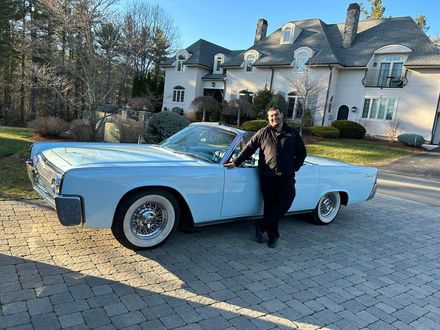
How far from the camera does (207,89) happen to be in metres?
35.0

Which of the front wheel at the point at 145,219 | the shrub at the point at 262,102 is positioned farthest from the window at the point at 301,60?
the front wheel at the point at 145,219

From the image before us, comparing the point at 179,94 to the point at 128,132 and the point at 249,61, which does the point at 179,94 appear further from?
the point at 128,132

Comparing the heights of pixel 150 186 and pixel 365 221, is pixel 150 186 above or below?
above

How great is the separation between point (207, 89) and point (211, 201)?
3204 cm

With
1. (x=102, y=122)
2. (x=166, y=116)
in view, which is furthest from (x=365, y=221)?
(x=102, y=122)

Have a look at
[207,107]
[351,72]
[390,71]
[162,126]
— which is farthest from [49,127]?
[390,71]

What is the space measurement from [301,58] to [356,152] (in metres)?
12.6

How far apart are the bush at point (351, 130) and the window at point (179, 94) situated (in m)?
17.5

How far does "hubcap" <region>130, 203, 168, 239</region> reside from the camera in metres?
3.74

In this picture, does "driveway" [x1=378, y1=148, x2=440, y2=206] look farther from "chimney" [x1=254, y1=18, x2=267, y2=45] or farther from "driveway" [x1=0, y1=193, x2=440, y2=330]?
"chimney" [x1=254, y1=18, x2=267, y2=45]

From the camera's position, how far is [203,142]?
16.1 feet

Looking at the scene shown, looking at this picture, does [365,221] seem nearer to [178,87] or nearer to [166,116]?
[166,116]

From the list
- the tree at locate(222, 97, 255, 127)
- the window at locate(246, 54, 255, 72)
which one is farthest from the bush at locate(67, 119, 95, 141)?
the window at locate(246, 54, 255, 72)

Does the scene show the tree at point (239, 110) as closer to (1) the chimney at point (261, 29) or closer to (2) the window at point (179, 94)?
(2) the window at point (179, 94)
